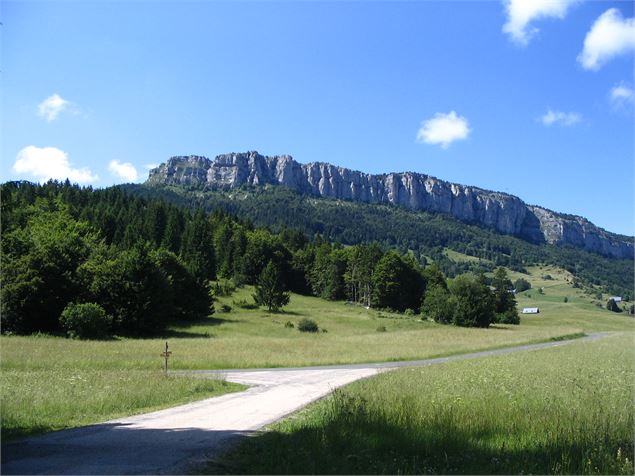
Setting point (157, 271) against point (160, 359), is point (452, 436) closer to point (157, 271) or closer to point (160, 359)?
point (160, 359)

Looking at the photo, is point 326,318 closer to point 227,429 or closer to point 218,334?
point 218,334

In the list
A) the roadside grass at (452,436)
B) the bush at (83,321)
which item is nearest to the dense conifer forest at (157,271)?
the bush at (83,321)

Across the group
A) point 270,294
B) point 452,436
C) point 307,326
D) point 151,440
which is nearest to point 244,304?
point 270,294

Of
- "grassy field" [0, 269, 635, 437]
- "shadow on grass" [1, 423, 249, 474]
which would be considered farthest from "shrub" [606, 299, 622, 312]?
"shadow on grass" [1, 423, 249, 474]

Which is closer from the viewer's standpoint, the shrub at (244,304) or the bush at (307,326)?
the bush at (307,326)

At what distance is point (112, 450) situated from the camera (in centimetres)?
901

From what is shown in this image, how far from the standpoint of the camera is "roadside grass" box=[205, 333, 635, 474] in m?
→ 7.84

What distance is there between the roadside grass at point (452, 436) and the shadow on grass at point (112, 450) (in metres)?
0.75

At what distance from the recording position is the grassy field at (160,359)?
13.9 metres

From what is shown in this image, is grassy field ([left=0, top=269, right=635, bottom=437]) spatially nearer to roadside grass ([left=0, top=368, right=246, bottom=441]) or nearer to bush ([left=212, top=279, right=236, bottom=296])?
roadside grass ([left=0, top=368, right=246, bottom=441])

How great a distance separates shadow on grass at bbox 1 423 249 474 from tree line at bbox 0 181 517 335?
6902mm

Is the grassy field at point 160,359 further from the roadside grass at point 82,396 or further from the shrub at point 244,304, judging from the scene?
the shrub at point 244,304

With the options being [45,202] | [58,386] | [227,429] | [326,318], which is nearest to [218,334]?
[326,318]

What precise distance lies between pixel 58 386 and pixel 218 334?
3905cm
